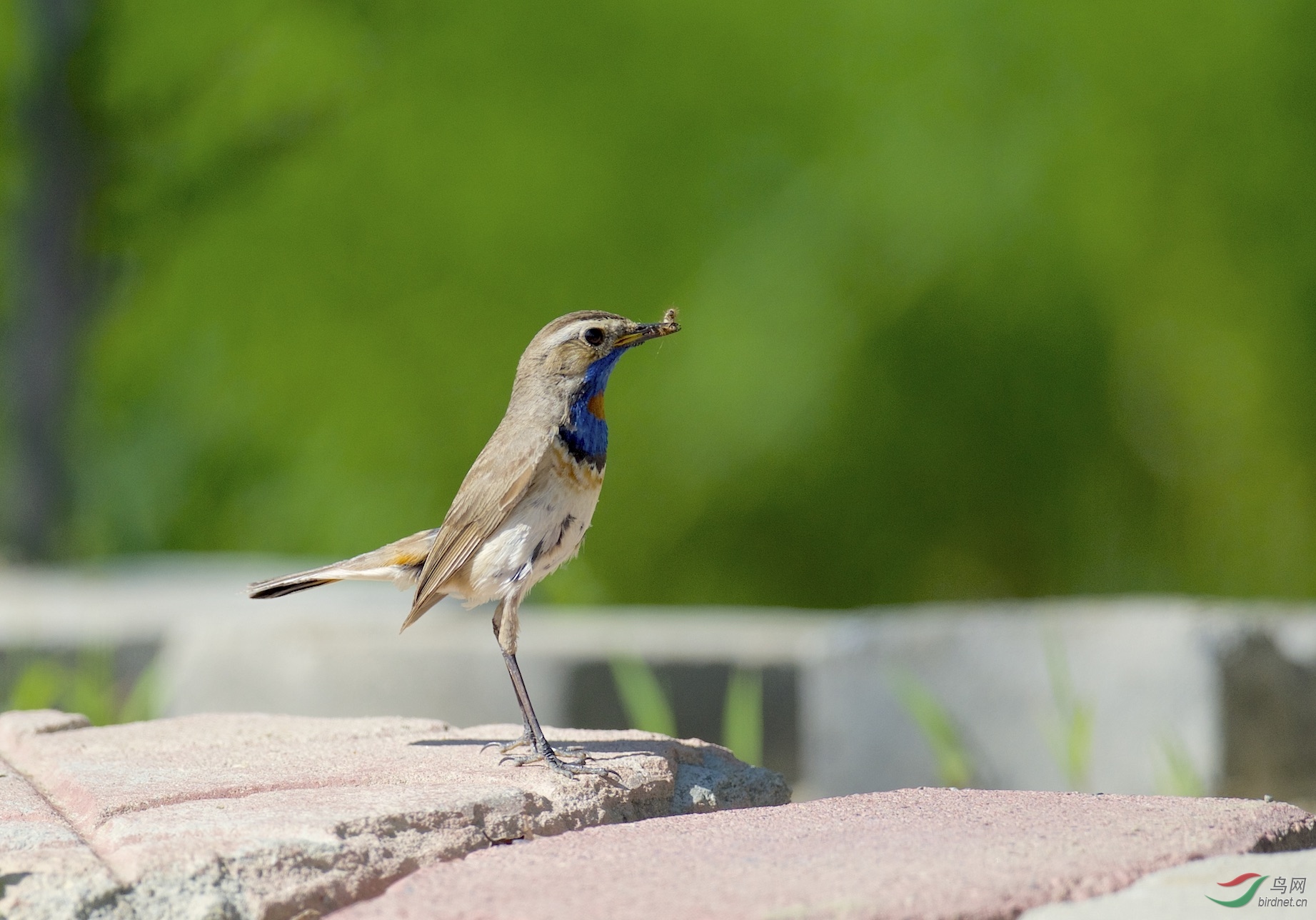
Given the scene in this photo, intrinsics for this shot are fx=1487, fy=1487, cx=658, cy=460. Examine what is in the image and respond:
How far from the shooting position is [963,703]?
3.95 meters

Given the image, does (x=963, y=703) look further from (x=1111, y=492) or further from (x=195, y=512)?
(x=195, y=512)

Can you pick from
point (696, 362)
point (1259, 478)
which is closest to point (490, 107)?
point (696, 362)

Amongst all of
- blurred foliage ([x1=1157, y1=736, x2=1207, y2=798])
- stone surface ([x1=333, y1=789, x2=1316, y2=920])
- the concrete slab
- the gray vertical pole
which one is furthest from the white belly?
the gray vertical pole

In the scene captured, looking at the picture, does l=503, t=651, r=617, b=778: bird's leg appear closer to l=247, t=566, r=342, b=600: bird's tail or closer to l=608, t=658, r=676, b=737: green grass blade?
l=247, t=566, r=342, b=600: bird's tail

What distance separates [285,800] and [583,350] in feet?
3.04

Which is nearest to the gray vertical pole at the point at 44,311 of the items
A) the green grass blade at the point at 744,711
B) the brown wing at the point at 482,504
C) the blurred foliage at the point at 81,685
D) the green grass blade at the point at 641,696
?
the blurred foliage at the point at 81,685

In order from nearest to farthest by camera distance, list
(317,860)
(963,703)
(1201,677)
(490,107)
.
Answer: (317,860)
(1201,677)
(963,703)
(490,107)

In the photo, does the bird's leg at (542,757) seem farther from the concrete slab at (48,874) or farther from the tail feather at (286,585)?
the concrete slab at (48,874)

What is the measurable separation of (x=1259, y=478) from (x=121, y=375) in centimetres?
547

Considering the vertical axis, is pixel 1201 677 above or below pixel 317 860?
below

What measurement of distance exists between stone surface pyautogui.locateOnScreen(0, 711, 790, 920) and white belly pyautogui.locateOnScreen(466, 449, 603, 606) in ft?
0.93

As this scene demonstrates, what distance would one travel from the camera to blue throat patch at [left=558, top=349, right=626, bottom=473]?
2.46 meters

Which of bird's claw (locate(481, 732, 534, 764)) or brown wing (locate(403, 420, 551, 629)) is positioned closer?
bird's claw (locate(481, 732, 534, 764))

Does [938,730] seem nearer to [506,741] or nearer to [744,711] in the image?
[744,711]
